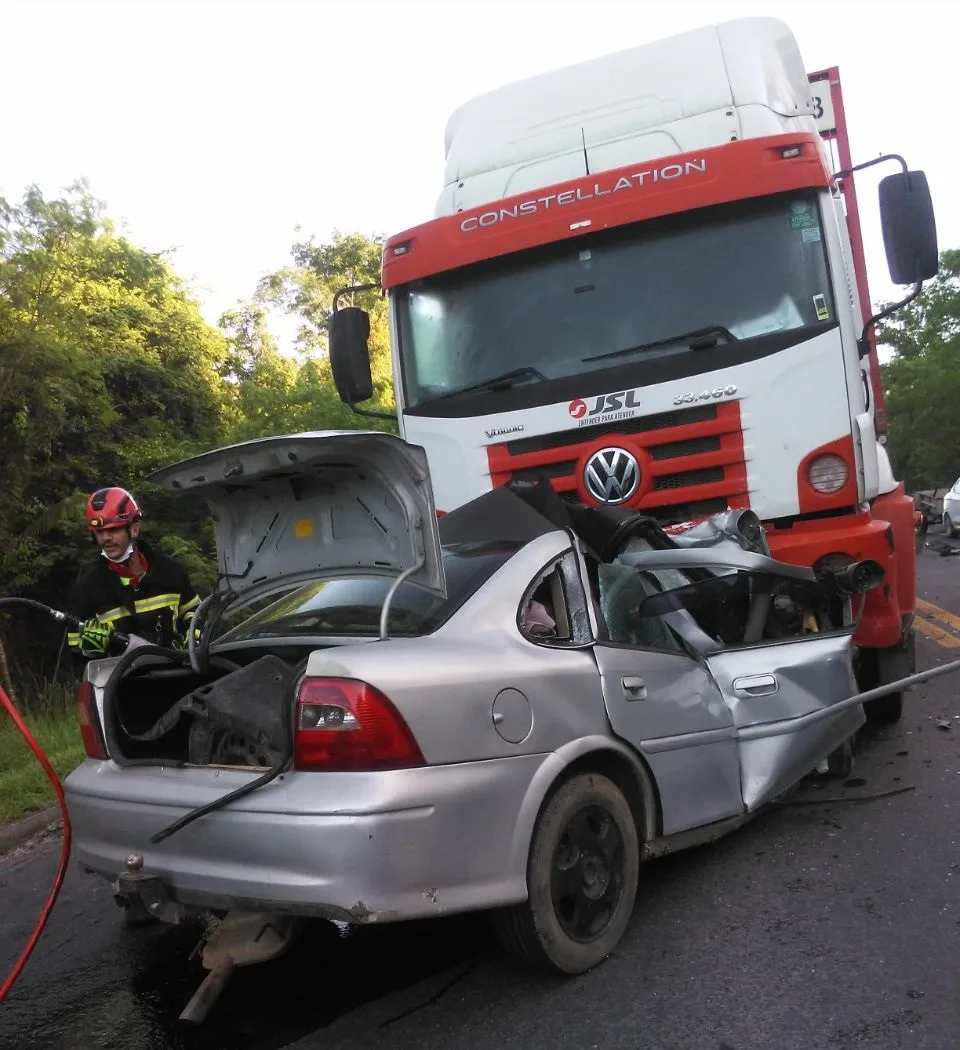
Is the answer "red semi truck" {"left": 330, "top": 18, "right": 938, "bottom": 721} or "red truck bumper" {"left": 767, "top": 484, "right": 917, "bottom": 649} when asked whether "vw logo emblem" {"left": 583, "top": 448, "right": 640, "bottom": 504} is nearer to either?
"red semi truck" {"left": 330, "top": 18, "right": 938, "bottom": 721}

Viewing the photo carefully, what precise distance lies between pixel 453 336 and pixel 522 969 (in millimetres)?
3915

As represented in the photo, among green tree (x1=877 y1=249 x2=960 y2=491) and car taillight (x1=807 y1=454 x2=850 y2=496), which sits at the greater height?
green tree (x1=877 y1=249 x2=960 y2=491)

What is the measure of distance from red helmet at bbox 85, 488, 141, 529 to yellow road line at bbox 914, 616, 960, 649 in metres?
6.37

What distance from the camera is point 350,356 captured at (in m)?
6.75

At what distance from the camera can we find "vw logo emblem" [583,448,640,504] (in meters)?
5.78

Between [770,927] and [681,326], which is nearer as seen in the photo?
[770,927]

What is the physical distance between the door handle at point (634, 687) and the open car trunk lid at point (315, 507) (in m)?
0.76

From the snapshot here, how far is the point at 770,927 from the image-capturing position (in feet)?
11.9

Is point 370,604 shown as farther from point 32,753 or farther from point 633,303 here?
point 32,753

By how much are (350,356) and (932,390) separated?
118ft

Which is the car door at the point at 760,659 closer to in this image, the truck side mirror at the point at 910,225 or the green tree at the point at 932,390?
the truck side mirror at the point at 910,225

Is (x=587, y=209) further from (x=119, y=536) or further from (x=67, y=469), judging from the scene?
(x=67, y=469)

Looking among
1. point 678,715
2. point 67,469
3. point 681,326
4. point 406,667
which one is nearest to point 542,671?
point 406,667

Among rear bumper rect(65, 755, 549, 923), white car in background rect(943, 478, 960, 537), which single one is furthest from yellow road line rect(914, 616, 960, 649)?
white car in background rect(943, 478, 960, 537)
